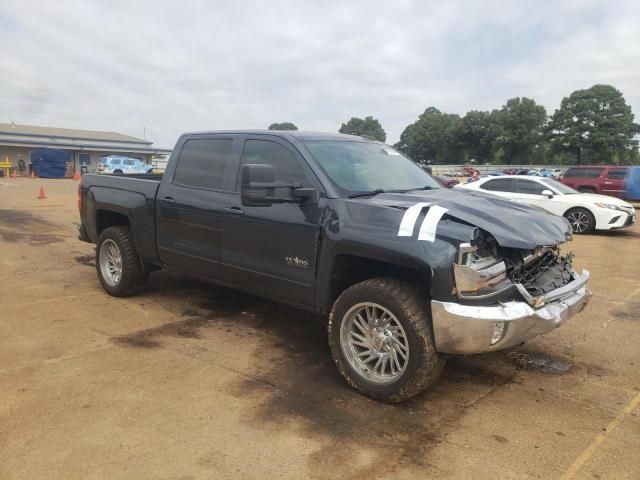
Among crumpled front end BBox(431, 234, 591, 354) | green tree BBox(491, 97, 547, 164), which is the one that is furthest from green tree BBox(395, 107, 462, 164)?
crumpled front end BBox(431, 234, 591, 354)

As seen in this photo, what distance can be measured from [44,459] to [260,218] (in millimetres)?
2261

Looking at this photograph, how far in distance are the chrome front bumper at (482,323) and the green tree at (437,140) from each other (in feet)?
265

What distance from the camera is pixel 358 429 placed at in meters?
3.22

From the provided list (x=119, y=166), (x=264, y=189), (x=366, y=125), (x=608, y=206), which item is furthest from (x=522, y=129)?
(x=264, y=189)

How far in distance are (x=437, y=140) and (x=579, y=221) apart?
76.6m

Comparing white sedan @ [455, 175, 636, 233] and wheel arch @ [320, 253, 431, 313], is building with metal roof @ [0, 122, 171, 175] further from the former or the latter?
wheel arch @ [320, 253, 431, 313]

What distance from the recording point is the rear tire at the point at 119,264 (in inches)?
226

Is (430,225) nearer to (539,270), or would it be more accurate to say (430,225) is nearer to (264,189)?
(539,270)

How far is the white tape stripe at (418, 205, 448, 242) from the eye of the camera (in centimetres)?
326

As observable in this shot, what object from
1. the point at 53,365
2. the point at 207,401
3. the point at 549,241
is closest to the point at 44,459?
the point at 207,401

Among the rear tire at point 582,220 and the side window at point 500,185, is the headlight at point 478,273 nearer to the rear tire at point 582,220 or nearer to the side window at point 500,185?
the side window at point 500,185

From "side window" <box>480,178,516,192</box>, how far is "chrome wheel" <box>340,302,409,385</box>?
10408 millimetres

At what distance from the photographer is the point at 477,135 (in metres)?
78.3

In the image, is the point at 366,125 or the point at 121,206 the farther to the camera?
the point at 366,125
